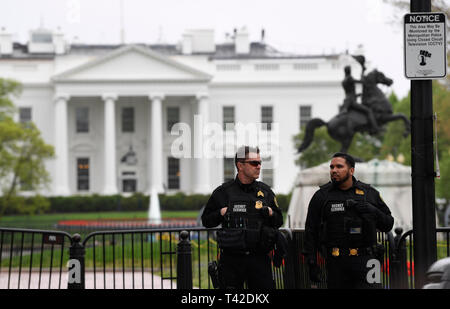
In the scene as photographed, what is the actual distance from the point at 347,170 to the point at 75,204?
58.0 meters

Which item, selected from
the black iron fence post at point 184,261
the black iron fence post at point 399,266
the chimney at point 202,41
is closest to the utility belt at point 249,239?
the black iron fence post at point 399,266

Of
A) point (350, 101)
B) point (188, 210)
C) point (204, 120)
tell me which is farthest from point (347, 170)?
point (204, 120)

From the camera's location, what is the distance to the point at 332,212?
7008mm

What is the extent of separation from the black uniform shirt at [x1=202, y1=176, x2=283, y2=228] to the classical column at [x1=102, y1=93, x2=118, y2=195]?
62.5m

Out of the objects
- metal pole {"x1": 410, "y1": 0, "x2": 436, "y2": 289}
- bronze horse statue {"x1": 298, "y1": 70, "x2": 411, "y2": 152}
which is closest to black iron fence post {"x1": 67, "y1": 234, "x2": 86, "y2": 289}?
metal pole {"x1": 410, "y1": 0, "x2": 436, "y2": 289}

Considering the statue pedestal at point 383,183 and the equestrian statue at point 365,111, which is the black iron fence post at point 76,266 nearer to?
the statue pedestal at point 383,183

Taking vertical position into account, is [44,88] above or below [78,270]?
above

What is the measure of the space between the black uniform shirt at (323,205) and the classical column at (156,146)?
2481 inches

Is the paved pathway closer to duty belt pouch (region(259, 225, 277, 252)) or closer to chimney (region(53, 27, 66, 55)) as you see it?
duty belt pouch (region(259, 225, 277, 252))

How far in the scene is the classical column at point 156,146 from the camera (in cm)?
7069

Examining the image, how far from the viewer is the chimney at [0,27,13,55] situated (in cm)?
8188

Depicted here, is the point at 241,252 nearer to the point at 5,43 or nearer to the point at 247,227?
the point at 247,227
